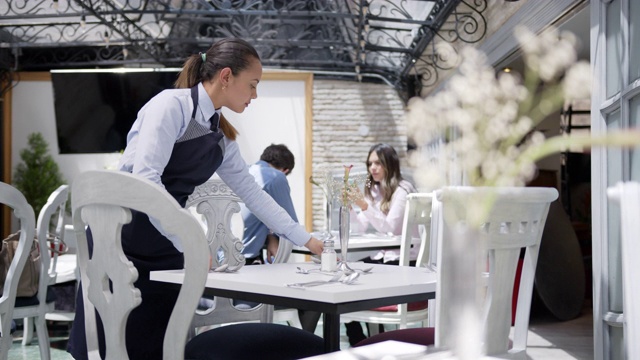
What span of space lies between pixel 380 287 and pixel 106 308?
26.8 inches

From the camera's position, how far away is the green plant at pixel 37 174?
998 centimetres

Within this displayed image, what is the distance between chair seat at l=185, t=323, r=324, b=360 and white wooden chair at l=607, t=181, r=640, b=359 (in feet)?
4.05

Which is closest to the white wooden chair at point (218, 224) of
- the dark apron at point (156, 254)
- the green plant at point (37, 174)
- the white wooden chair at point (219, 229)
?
the white wooden chair at point (219, 229)

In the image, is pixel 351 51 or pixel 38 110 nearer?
pixel 351 51

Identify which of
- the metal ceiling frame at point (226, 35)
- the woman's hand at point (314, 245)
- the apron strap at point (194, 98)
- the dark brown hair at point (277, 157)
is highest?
the metal ceiling frame at point (226, 35)

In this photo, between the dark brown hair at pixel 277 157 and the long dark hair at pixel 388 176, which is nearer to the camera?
the long dark hair at pixel 388 176

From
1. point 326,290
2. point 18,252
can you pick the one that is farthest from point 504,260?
point 18,252

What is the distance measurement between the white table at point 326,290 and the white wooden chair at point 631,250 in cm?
77

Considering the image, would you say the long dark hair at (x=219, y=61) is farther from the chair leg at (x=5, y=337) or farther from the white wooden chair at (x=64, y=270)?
the white wooden chair at (x=64, y=270)

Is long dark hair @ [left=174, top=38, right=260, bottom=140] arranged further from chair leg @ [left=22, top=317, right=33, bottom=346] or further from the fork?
chair leg @ [left=22, top=317, right=33, bottom=346]

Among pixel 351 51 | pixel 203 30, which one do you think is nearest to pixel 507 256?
pixel 351 51

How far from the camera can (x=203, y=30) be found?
11.3 m

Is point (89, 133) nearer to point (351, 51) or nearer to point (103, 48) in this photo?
point (103, 48)

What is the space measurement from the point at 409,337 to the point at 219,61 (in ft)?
3.64
